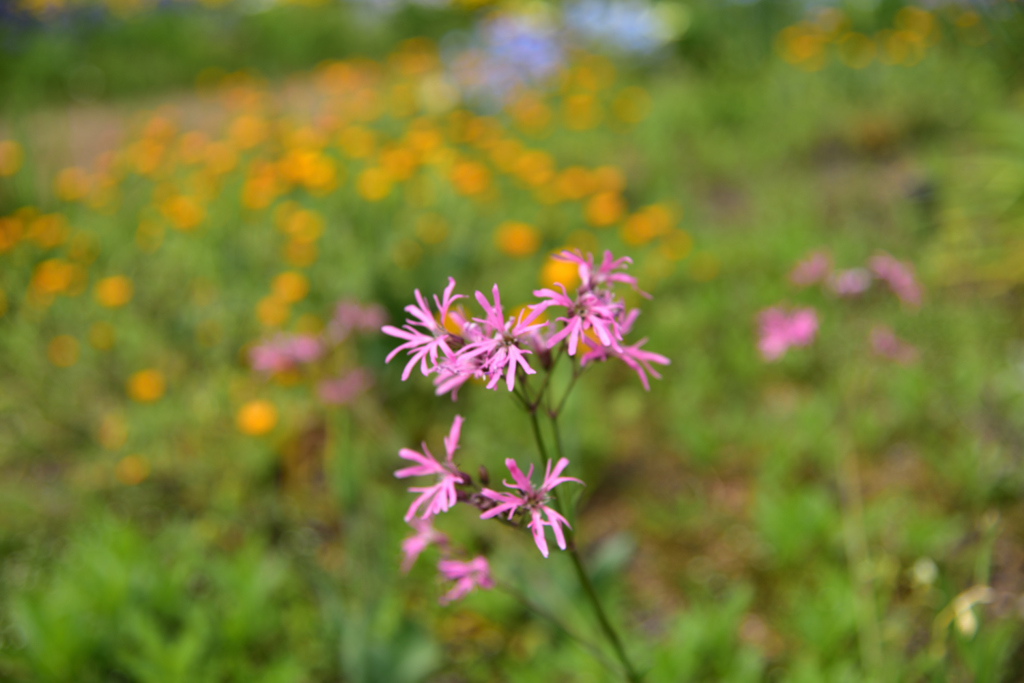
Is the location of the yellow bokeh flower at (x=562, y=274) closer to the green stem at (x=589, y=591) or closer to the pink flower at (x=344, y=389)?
the pink flower at (x=344, y=389)

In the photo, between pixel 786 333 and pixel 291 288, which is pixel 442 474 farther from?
pixel 291 288

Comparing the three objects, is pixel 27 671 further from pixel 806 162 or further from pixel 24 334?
pixel 806 162

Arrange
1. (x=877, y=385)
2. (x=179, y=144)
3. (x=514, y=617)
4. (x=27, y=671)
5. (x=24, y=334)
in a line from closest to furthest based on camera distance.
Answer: (x=27, y=671), (x=514, y=617), (x=877, y=385), (x=24, y=334), (x=179, y=144)

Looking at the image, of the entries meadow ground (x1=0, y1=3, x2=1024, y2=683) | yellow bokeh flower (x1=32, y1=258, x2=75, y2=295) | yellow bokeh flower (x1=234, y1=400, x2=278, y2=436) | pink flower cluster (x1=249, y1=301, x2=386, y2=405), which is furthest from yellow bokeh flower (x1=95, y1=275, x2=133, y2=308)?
pink flower cluster (x1=249, y1=301, x2=386, y2=405)

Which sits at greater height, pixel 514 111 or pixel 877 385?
pixel 514 111

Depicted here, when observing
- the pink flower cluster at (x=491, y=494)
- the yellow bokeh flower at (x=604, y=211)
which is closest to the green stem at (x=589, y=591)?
the pink flower cluster at (x=491, y=494)

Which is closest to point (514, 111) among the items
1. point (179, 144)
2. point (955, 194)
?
point (179, 144)
